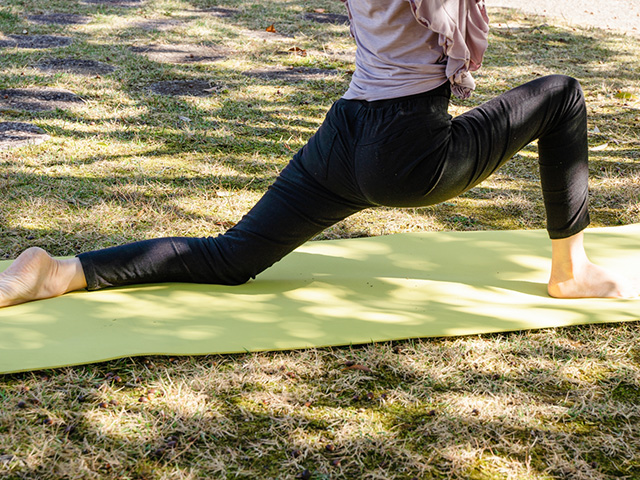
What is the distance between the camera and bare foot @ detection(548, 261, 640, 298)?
2584mm

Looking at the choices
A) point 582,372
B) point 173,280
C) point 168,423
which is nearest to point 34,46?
point 173,280

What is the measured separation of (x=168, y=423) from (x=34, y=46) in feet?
16.0

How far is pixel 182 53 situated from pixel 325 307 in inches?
162

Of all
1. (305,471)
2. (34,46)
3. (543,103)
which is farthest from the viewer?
(34,46)

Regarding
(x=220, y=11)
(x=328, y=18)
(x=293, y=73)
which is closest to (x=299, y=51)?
(x=293, y=73)

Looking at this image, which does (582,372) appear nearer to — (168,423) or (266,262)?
(266,262)

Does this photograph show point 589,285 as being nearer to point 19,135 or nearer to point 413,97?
point 413,97

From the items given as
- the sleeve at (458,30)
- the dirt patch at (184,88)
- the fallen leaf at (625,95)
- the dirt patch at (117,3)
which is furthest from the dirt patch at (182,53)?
the sleeve at (458,30)

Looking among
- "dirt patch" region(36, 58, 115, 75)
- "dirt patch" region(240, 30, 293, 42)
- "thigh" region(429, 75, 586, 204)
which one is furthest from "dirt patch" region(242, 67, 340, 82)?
"thigh" region(429, 75, 586, 204)

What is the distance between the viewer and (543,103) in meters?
2.32

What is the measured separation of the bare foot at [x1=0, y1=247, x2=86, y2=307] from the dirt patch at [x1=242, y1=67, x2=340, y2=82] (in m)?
3.36

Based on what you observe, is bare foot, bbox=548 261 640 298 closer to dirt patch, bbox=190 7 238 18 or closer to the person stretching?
the person stretching

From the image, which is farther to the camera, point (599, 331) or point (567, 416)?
point (599, 331)

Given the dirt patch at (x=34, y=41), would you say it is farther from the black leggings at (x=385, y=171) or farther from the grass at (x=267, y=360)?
the black leggings at (x=385, y=171)
